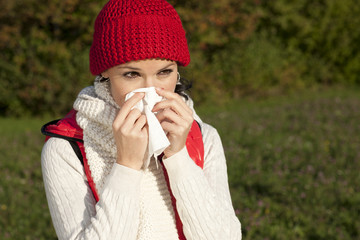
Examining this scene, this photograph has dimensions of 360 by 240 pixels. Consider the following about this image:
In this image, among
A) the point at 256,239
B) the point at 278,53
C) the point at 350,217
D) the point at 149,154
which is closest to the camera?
the point at 149,154

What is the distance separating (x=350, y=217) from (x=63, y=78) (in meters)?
9.21

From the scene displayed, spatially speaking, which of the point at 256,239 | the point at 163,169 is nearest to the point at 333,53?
the point at 256,239

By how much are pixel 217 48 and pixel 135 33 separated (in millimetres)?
13529

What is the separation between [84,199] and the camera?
6.29ft

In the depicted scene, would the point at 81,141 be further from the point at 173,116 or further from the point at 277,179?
the point at 277,179

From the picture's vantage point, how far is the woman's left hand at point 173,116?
185 centimetres

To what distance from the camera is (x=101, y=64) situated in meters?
2.05

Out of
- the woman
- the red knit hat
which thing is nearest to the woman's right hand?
the woman

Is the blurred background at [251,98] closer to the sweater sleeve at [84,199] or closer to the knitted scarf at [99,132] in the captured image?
the knitted scarf at [99,132]

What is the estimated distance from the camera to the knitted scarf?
1.95 meters

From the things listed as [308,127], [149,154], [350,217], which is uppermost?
[149,154]

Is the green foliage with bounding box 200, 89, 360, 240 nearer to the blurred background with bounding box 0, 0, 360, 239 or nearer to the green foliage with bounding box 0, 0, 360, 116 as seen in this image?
the blurred background with bounding box 0, 0, 360, 239

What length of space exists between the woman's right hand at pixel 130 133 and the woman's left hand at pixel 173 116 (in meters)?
0.08

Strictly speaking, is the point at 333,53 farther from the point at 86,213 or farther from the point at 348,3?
the point at 86,213
